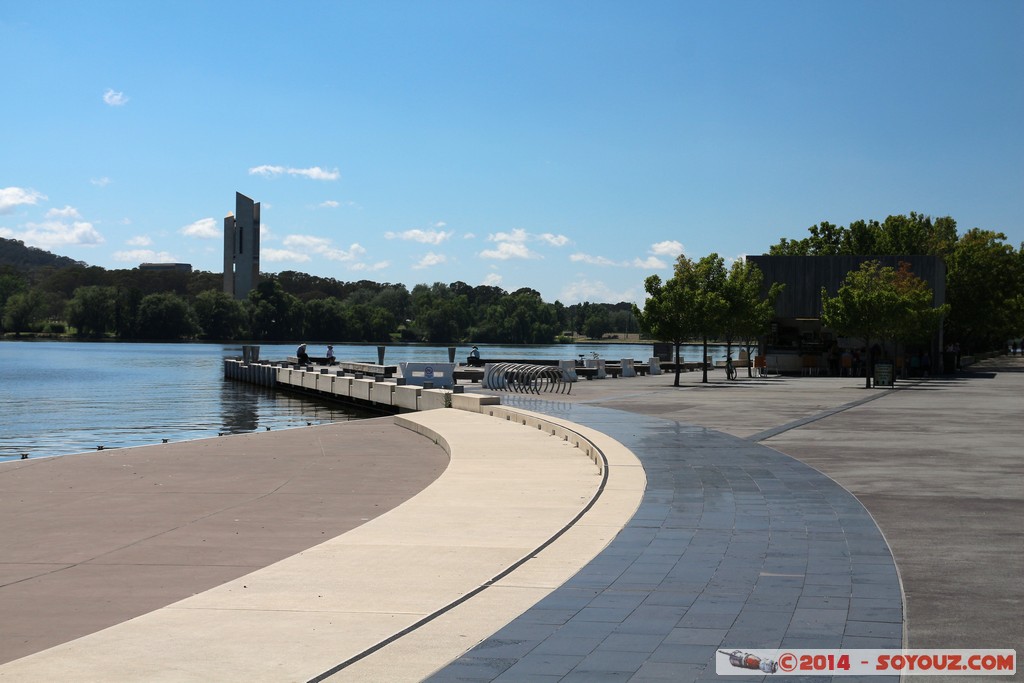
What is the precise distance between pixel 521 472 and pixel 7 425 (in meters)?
26.2

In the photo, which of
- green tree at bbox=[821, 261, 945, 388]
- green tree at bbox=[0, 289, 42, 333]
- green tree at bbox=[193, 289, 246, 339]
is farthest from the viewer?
green tree at bbox=[0, 289, 42, 333]

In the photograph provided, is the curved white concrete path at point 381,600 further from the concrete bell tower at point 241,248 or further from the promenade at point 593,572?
the concrete bell tower at point 241,248

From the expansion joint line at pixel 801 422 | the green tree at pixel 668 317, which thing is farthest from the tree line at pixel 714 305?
the expansion joint line at pixel 801 422

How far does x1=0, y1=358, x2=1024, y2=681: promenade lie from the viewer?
5.64 m

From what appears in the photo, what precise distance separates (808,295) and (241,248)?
14063cm

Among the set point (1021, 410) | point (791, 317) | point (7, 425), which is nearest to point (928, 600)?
point (1021, 410)

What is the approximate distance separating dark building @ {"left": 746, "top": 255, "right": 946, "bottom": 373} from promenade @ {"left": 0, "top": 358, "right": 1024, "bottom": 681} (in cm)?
4137

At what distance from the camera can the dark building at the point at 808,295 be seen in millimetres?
55938

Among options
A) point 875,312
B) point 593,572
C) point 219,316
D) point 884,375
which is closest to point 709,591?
point 593,572

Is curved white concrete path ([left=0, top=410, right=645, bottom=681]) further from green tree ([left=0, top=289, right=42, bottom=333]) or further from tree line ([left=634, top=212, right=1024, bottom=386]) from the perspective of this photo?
green tree ([left=0, top=289, right=42, bottom=333])

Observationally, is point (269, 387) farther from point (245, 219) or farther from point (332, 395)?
point (245, 219)

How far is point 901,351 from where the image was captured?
187 feet

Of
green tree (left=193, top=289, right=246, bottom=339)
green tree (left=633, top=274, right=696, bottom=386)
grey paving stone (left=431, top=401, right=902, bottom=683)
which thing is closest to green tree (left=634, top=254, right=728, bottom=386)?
green tree (left=633, top=274, right=696, bottom=386)

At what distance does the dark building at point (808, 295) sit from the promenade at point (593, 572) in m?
41.4
